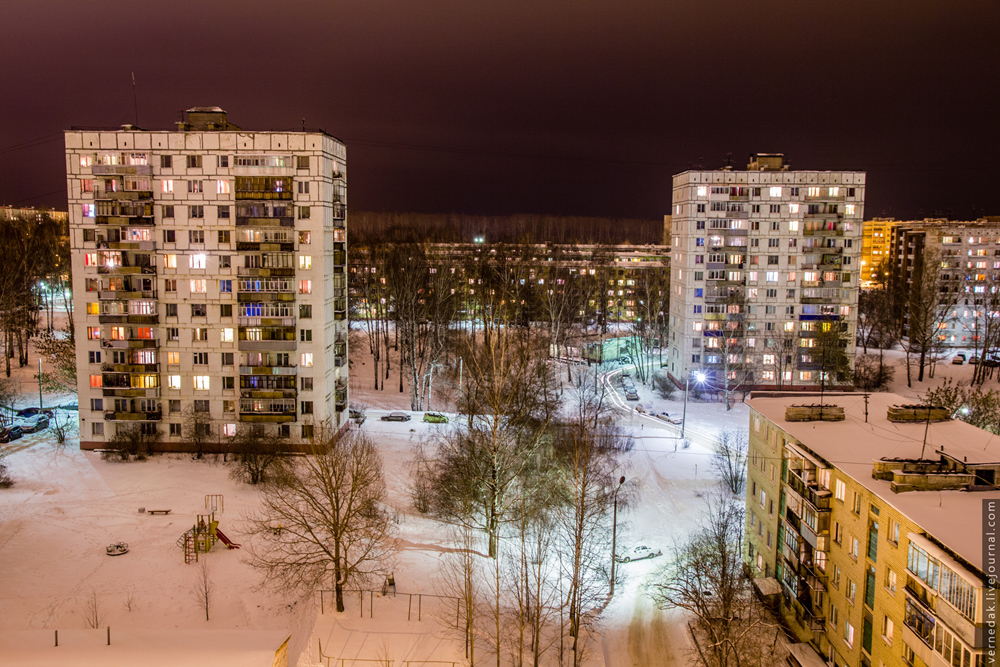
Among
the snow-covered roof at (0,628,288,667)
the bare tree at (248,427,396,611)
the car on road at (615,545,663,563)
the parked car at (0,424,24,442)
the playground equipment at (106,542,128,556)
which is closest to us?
the snow-covered roof at (0,628,288,667)

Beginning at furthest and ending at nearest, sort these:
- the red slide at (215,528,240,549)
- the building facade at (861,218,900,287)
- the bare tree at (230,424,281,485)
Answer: the building facade at (861,218,900,287)
the bare tree at (230,424,281,485)
the red slide at (215,528,240,549)

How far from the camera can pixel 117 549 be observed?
85.3 ft

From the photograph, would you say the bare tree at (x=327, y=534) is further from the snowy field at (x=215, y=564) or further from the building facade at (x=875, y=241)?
the building facade at (x=875, y=241)

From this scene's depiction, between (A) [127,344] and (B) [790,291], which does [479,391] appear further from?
(B) [790,291]

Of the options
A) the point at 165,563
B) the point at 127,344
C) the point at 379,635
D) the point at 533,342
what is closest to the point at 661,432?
the point at 533,342

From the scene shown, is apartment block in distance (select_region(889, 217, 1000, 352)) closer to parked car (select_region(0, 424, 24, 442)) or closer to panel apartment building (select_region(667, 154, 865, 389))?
panel apartment building (select_region(667, 154, 865, 389))

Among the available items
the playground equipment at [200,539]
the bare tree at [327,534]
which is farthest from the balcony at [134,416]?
the bare tree at [327,534]

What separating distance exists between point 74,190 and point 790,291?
4697 centimetres

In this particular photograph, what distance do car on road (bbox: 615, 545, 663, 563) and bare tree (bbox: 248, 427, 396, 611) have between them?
9229mm

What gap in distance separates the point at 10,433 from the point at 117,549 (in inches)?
694

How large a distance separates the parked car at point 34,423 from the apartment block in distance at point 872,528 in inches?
1544

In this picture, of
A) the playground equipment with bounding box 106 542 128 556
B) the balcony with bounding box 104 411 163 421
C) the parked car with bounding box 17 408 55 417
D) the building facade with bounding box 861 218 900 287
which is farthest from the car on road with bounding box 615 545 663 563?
the building facade with bounding box 861 218 900 287

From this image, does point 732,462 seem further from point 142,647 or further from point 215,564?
point 142,647

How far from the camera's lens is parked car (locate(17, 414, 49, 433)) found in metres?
39.3
